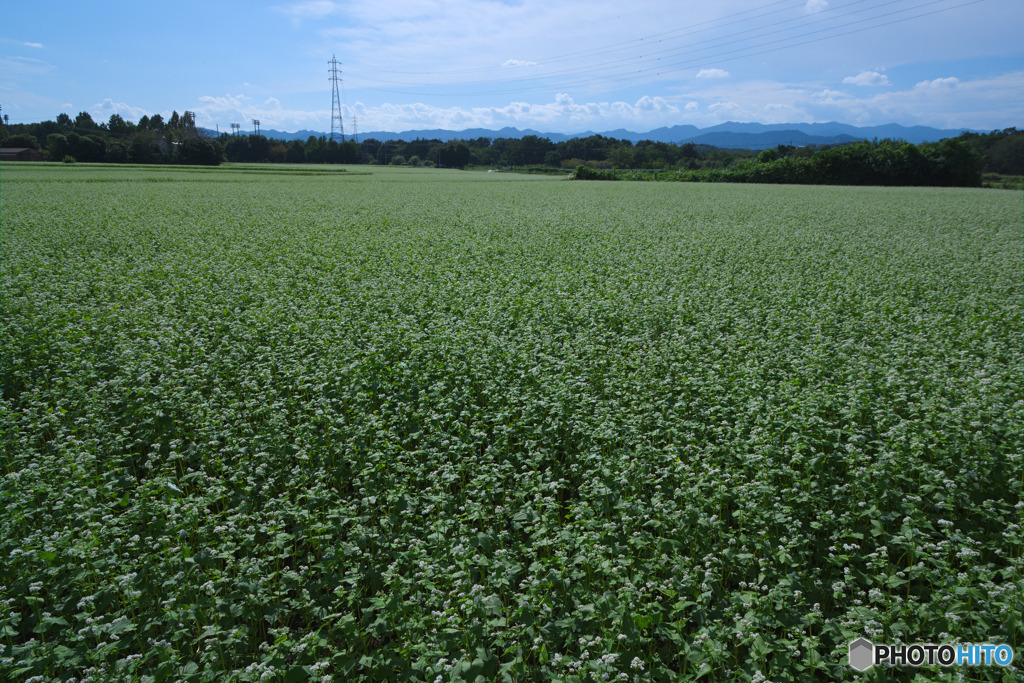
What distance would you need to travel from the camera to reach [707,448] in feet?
19.7

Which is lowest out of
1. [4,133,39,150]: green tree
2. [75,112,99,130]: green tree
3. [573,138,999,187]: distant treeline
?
[573,138,999,187]: distant treeline

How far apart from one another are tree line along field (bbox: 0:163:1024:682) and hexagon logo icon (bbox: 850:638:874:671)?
6cm

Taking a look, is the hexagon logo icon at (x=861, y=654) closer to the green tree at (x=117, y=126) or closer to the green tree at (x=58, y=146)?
the green tree at (x=58, y=146)

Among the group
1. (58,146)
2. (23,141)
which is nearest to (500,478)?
(58,146)

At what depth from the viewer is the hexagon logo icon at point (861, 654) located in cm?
369

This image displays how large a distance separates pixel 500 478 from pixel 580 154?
5273 inches

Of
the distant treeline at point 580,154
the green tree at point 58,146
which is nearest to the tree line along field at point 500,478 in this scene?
the distant treeline at point 580,154

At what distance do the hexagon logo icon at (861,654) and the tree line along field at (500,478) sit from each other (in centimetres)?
6

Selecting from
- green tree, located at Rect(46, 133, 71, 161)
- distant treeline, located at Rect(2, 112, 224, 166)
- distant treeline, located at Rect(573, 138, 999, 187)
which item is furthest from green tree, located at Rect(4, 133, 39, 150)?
distant treeline, located at Rect(573, 138, 999, 187)

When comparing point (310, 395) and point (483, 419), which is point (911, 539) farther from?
point (310, 395)

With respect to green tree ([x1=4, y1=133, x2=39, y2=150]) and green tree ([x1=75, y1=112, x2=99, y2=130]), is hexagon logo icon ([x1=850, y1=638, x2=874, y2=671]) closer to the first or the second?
green tree ([x1=4, y1=133, x2=39, y2=150])

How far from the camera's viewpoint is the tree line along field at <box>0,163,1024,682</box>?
3.92 m

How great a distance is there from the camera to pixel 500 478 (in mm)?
5695

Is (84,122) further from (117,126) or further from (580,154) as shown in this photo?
(580,154)
